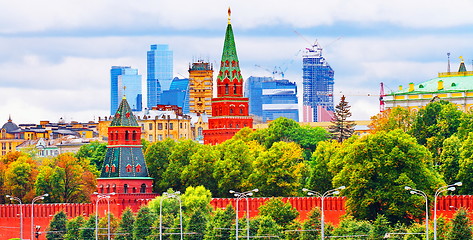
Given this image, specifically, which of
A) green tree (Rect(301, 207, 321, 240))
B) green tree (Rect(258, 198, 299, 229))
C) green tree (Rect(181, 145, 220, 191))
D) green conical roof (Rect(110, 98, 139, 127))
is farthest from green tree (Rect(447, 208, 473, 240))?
green conical roof (Rect(110, 98, 139, 127))

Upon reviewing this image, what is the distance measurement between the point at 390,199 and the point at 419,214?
8.19ft

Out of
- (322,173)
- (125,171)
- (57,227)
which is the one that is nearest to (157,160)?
(125,171)

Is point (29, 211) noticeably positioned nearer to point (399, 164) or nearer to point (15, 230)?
point (15, 230)

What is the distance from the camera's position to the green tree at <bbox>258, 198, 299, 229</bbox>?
14850 cm

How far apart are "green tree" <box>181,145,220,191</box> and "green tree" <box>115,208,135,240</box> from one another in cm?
1329

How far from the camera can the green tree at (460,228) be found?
127938 millimetres

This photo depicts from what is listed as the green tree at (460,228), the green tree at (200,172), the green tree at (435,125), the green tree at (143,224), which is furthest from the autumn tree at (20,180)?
the green tree at (460,228)

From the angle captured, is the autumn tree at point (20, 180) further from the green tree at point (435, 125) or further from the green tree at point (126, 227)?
the green tree at point (435, 125)

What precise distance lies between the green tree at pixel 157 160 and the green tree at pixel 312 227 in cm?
3147

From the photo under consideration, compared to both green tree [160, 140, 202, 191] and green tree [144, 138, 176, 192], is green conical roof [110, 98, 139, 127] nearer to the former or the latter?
green tree [144, 138, 176, 192]

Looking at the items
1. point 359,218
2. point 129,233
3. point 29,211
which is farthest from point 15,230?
point 359,218

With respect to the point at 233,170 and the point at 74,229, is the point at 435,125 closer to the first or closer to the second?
the point at 233,170

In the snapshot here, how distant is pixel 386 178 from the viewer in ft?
471

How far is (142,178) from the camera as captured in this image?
6698 inches
